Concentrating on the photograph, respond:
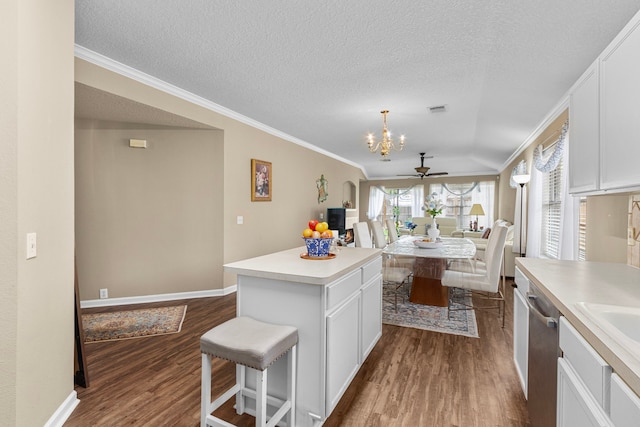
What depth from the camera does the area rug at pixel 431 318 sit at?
10.0ft

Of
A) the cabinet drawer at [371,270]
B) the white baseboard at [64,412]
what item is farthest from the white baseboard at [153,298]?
the cabinet drawer at [371,270]

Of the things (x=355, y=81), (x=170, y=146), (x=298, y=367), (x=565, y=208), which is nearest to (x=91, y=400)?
(x=298, y=367)

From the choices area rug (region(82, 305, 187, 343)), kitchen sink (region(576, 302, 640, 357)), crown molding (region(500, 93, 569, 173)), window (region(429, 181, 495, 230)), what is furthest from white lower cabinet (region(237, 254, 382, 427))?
window (region(429, 181, 495, 230))

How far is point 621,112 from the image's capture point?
146cm

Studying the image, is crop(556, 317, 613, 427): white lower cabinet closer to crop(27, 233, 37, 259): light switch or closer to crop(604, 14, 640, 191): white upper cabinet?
crop(604, 14, 640, 191): white upper cabinet

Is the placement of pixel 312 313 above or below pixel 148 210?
below

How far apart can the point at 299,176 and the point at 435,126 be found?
8.41 feet

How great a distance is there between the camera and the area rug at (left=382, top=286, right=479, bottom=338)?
10.0 feet

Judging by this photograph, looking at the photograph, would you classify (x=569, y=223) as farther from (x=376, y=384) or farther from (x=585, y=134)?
(x=376, y=384)

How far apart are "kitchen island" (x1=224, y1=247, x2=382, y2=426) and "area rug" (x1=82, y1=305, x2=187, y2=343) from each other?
5.50 ft

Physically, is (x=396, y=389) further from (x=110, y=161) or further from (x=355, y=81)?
(x=110, y=161)

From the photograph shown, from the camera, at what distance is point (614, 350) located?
78cm

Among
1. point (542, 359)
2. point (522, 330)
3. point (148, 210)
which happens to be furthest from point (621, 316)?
point (148, 210)

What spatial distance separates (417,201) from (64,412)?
9.82 metres
